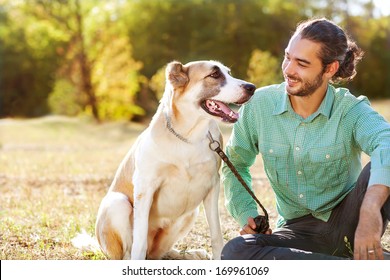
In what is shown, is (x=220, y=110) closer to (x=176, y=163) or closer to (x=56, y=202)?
(x=176, y=163)

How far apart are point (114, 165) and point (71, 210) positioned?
431cm

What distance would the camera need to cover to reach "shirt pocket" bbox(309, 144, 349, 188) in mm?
3771

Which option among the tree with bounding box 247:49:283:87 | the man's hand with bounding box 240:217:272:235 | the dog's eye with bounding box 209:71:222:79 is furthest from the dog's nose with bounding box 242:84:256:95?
the tree with bounding box 247:49:283:87

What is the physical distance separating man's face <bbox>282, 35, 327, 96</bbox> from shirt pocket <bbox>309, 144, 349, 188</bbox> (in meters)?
0.36

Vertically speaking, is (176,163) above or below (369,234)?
below

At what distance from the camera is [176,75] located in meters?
4.03

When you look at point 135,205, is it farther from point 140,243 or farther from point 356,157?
point 356,157

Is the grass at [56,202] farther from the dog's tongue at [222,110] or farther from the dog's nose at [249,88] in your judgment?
the dog's nose at [249,88]

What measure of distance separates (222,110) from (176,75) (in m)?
0.37

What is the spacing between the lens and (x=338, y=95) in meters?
3.81

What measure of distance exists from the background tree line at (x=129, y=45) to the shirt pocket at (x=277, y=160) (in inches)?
725

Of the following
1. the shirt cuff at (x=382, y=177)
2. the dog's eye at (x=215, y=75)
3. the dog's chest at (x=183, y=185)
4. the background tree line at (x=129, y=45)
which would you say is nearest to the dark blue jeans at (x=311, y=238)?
the shirt cuff at (x=382, y=177)

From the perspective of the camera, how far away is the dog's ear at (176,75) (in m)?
4.02

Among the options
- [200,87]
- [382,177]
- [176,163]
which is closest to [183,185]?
[176,163]
